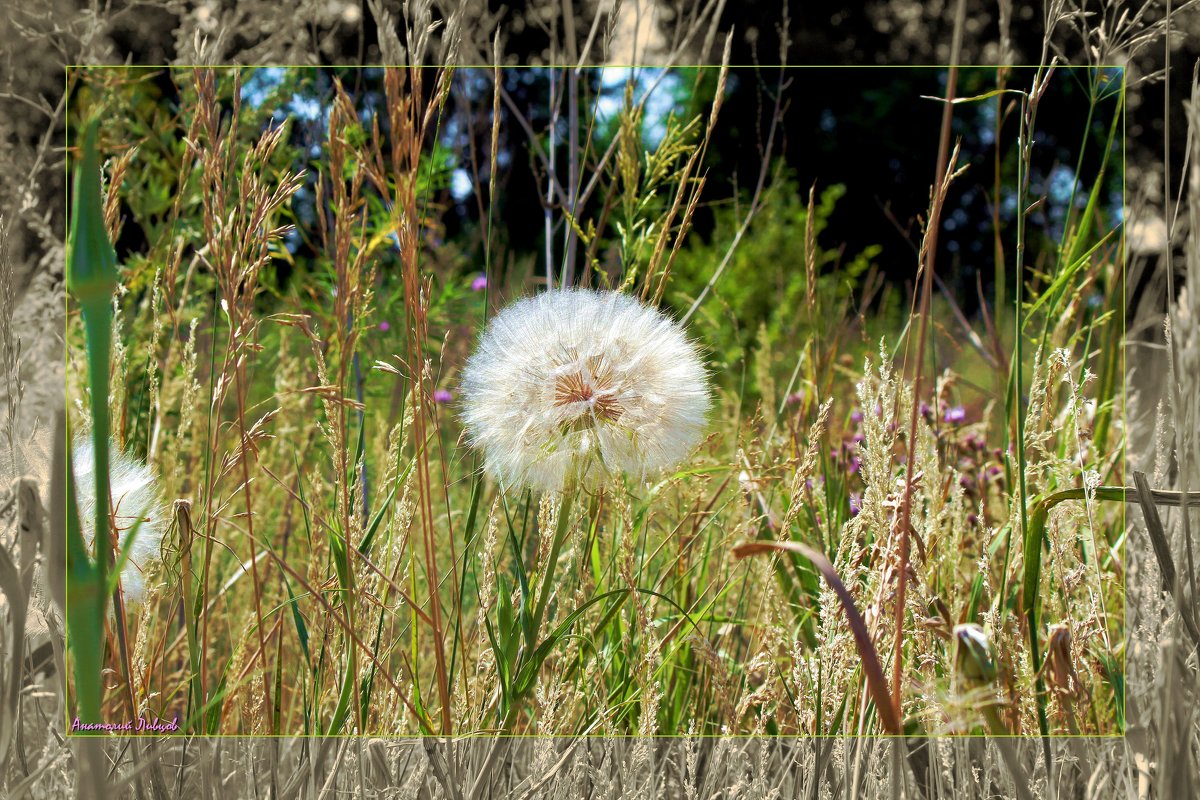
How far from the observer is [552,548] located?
2.67 feet

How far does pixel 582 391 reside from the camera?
88cm

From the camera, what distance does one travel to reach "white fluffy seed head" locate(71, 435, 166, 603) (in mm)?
862

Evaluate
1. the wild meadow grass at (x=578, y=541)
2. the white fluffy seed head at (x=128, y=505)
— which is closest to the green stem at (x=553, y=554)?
the wild meadow grass at (x=578, y=541)

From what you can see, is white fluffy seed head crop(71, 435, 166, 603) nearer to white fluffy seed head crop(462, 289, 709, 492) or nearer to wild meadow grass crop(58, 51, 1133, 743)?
wild meadow grass crop(58, 51, 1133, 743)

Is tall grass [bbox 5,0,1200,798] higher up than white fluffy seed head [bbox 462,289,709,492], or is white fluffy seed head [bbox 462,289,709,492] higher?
white fluffy seed head [bbox 462,289,709,492]

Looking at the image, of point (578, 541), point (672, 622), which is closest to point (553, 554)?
point (578, 541)

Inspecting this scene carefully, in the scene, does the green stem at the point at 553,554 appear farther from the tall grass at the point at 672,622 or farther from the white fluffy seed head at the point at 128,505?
the white fluffy seed head at the point at 128,505

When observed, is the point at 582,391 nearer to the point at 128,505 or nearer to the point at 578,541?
the point at 578,541

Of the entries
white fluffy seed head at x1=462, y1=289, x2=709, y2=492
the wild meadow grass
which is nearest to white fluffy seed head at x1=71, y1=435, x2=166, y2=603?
the wild meadow grass

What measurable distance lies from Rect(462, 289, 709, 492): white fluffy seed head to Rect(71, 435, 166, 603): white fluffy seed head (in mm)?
320

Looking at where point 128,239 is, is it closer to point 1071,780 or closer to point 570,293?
point 570,293

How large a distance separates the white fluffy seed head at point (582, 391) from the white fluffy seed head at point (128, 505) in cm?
32

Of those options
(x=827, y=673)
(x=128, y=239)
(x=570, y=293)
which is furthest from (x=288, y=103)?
(x=827, y=673)

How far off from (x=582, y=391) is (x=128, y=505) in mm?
440
